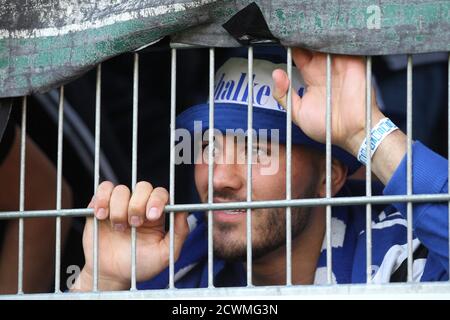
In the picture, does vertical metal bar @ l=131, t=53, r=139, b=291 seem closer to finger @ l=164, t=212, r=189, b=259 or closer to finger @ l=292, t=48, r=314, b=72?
finger @ l=164, t=212, r=189, b=259

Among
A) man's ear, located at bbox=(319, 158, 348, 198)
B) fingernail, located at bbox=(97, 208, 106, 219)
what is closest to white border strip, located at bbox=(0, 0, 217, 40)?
fingernail, located at bbox=(97, 208, 106, 219)

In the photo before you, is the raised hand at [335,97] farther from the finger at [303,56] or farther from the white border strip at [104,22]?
the white border strip at [104,22]

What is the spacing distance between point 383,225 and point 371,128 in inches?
26.2

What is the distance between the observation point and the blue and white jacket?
2.50 metres

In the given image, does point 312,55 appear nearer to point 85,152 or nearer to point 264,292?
point 264,292

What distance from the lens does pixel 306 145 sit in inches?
129

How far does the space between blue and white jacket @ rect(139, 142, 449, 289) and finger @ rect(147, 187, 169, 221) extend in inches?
20.5

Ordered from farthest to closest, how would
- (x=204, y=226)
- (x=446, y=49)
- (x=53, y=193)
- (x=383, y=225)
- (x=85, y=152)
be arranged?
(x=85, y=152) → (x=53, y=193) → (x=204, y=226) → (x=383, y=225) → (x=446, y=49)

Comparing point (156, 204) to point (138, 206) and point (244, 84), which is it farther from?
point (244, 84)

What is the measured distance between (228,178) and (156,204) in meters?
0.41

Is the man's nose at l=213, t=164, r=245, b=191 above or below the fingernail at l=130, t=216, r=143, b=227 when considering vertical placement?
above

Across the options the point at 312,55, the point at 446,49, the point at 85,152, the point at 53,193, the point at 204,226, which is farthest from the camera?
the point at 85,152

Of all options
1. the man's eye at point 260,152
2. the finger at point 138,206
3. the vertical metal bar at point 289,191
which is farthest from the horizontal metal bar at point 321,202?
the man's eye at point 260,152
